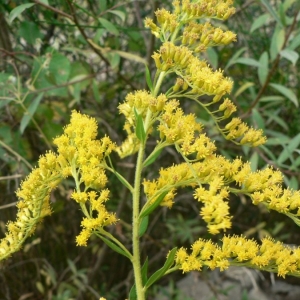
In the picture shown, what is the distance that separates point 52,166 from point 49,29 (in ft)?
3.77

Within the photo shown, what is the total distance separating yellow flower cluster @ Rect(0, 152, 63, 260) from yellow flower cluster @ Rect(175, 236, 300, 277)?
0.83 ft

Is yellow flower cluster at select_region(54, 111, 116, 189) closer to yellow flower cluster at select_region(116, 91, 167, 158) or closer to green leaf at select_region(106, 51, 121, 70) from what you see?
yellow flower cluster at select_region(116, 91, 167, 158)

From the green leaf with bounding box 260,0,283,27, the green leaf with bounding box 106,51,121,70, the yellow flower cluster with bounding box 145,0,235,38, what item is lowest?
the green leaf with bounding box 106,51,121,70

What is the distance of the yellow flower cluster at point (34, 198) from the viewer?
0.99 meters

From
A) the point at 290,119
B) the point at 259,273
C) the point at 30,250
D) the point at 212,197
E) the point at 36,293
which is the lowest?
the point at 259,273

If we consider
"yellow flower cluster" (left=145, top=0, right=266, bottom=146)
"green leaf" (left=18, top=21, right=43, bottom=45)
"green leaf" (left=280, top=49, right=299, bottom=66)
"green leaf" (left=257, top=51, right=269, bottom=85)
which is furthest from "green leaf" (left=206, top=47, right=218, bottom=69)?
"yellow flower cluster" (left=145, top=0, right=266, bottom=146)

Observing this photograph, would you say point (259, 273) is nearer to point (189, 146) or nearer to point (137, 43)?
point (137, 43)

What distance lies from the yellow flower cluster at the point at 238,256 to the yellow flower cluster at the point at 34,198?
0.83 ft

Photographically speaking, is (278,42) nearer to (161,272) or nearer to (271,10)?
(271,10)

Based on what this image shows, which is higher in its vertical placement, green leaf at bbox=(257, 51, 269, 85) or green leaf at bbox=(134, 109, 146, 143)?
green leaf at bbox=(134, 109, 146, 143)

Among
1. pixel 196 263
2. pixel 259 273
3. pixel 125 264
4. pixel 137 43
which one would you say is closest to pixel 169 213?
pixel 125 264

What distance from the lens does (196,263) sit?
96 centimetres

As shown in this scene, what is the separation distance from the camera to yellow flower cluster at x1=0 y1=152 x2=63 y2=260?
0.99 m

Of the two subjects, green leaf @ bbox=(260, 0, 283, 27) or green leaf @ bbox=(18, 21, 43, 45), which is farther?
green leaf @ bbox=(18, 21, 43, 45)
